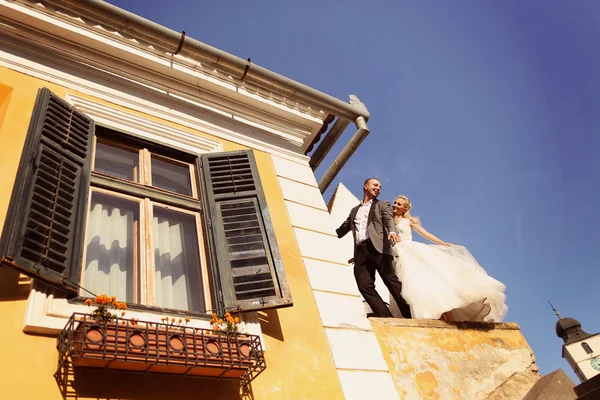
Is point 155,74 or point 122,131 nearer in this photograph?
point 122,131

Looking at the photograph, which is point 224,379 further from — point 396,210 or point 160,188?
point 396,210

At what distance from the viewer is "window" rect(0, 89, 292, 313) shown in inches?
115

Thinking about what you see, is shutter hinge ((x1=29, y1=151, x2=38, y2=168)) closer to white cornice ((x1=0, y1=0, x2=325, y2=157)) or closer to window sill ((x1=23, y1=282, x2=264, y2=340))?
window sill ((x1=23, y1=282, x2=264, y2=340))

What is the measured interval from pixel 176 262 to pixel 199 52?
7.50ft

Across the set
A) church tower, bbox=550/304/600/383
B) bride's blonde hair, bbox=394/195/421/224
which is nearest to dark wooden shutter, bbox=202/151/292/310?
bride's blonde hair, bbox=394/195/421/224

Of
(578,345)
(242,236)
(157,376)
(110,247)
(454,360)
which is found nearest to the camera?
(157,376)

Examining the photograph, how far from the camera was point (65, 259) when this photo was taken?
2873 mm

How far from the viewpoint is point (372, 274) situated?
497 cm

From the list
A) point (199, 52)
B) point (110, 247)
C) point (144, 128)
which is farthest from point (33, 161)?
point (199, 52)

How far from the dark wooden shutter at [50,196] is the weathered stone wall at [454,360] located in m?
2.26

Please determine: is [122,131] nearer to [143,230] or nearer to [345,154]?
[143,230]

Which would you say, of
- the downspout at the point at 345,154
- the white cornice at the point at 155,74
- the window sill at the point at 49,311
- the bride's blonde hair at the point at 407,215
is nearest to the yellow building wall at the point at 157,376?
the window sill at the point at 49,311

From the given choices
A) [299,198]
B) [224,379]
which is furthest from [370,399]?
[299,198]

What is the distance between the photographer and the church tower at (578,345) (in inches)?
1633
